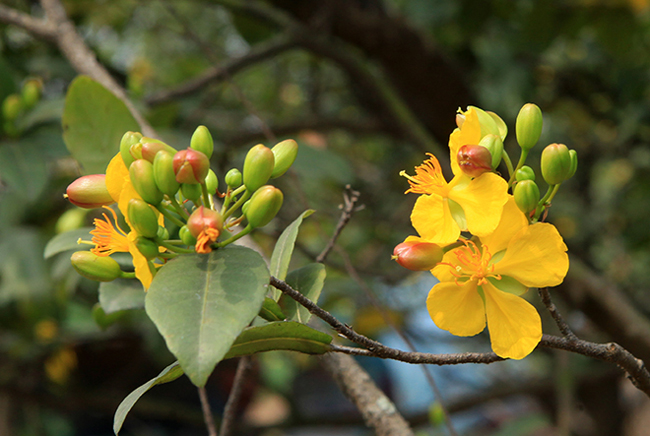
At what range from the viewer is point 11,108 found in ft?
3.79

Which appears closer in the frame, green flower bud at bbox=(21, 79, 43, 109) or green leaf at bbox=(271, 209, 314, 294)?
green leaf at bbox=(271, 209, 314, 294)

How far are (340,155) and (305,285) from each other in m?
1.55

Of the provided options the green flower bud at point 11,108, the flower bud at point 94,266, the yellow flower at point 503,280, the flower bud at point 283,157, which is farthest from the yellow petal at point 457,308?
the green flower bud at point 11,108

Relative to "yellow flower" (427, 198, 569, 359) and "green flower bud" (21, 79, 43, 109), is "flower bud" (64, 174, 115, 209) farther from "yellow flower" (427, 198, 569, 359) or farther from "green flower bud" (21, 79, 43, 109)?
"green flower bud" (21, 79, 43, 109)

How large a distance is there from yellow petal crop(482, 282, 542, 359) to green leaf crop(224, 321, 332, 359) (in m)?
0.15

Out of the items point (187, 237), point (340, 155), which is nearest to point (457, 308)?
point (187, 237)

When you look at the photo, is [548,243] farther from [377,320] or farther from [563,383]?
[377,320]

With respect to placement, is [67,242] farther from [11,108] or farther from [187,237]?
[11,108]

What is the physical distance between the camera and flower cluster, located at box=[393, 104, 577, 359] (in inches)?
18.7

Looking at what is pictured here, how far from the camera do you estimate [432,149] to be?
5.30 feet

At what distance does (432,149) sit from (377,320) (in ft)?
3.72

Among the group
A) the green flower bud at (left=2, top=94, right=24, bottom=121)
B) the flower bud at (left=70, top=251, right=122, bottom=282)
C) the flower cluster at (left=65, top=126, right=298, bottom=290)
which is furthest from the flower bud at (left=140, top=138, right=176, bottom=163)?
the green flower bud at (left=2, top=94, right=24, bottom=121)

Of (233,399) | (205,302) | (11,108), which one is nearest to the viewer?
(205,302)

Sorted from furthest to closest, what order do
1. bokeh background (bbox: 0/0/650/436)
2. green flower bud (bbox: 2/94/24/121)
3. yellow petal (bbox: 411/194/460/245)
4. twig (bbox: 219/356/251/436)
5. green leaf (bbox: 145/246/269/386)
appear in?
1. bokeh background (bbox: 0/0/650/436)
2. green flower bud (bbox: 2/94/24/121)
3. twig (bbox: 219/356/251/436)
4. yellow petal (bbox: 411/194/460/245)
5. green leaf (bbox: 145/246/269/386)
